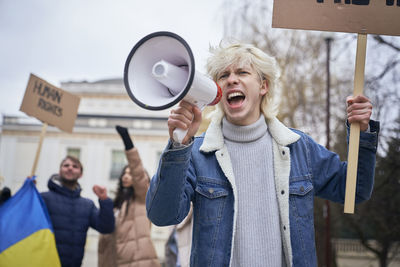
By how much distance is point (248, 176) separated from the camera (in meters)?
2.05

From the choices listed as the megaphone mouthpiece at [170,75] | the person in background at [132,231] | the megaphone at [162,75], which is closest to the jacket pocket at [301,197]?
the megaphone at [162,75]

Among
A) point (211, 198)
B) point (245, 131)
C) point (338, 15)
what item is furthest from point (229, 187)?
point (338, 15)

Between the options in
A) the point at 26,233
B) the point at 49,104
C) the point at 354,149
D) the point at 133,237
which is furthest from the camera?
the point at 49,104

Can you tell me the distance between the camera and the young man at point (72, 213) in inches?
165

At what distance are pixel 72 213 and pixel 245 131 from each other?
2.83m

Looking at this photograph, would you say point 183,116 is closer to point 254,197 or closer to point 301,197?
point 254,197

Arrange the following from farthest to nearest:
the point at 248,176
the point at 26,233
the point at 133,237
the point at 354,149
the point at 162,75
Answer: the point at 133,237 → the point at 26,233 → the point at 248,176 → the point at 354,149 → the point at 162,75

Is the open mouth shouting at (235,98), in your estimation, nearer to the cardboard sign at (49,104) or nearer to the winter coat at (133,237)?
the winter coat at (133,237)

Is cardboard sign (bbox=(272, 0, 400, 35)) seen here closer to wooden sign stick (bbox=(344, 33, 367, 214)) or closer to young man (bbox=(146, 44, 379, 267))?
wooden sign stick (bbox=(344, 33, 367, 214))

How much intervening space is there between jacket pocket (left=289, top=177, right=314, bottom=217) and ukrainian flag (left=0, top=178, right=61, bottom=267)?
2.82 metres

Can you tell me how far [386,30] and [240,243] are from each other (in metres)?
1.27


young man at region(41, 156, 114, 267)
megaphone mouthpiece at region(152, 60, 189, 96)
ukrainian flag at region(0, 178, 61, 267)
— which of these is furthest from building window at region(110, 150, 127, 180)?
megaphone mouthpiece at region(152, 60, 189, 96)

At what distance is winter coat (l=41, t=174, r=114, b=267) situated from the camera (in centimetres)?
418

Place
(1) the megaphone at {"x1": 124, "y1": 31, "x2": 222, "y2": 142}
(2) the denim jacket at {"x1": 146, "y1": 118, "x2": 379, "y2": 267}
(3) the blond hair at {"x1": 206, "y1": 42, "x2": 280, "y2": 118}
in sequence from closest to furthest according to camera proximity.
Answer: (1) the megaphone at {"x1": 124, "y1": 31, "x2": 222, "y2": 142} → (2) the denim jacket at {"x1": 146, "y1": 118, "x2": 379, "y2": 267} → (3) the blond hair at {"x1": 206, "y1": 42, "x2": 280, "y2": 118}
